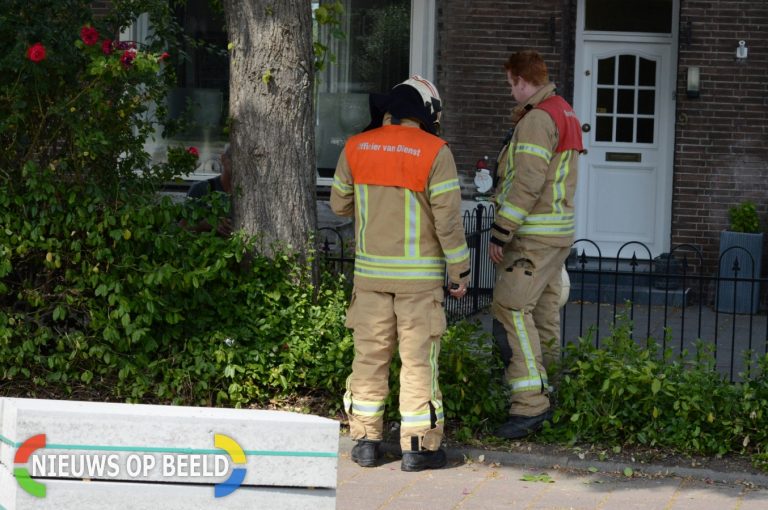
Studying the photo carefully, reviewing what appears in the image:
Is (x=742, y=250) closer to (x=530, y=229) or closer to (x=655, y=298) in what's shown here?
(x=655, y=298)

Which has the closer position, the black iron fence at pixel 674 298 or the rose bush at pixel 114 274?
the rose bush at pixel 114 274

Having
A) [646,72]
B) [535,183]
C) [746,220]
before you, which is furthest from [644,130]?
[535,183]

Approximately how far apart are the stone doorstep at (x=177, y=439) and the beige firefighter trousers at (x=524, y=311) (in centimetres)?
287

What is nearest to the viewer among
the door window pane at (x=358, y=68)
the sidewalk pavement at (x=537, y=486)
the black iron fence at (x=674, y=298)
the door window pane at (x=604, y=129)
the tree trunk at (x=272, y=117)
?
the sidewalk pavement at (x=537, y=486)

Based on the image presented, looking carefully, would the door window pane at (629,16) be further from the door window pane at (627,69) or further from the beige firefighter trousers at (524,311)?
the beige firefighter trousers at (524,311)

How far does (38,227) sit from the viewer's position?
6465 millimetres

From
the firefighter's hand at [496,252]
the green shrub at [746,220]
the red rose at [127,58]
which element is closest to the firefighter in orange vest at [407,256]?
the firefighter's hand at [496,252]

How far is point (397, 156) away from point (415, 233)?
0.38 metres

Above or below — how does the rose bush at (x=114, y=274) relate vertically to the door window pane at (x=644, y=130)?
below

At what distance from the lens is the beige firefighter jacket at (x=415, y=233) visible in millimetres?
5805

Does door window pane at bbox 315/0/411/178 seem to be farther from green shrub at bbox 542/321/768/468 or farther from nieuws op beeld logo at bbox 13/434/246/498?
nieuws op beeld logo at bbox 13/434/246/498

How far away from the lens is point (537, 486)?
5.79 metres

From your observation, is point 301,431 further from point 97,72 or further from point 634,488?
point 97,72

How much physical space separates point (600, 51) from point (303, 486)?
9.07 m
